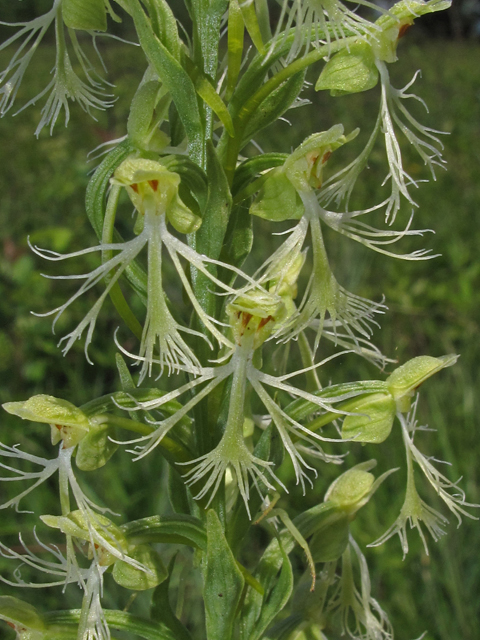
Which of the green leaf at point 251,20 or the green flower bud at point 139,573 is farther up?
the green leaf at point 251,20

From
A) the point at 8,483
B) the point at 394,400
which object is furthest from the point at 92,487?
the point at 394,400

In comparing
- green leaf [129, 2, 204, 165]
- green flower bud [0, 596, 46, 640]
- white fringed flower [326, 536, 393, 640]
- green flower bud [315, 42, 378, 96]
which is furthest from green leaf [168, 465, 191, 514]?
green flower bud [315, 42, 378, 96]

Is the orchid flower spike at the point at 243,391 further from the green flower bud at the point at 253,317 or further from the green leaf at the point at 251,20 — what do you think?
the green leaf at the point at 251,20

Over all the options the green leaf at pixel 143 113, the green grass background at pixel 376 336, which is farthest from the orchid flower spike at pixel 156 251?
the green grass background at pixel 376 336

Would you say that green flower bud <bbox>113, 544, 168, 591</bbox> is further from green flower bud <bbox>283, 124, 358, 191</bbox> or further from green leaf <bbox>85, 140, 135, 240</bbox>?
green flower bud <bbox>283, 124, 358, 191</bbox>

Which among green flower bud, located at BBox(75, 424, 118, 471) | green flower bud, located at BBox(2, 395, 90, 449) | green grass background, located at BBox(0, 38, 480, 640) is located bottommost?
green grass background, located at BBox(0, 38, 480, 640)

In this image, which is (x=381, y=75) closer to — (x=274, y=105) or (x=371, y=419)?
(x=274, y=105)
